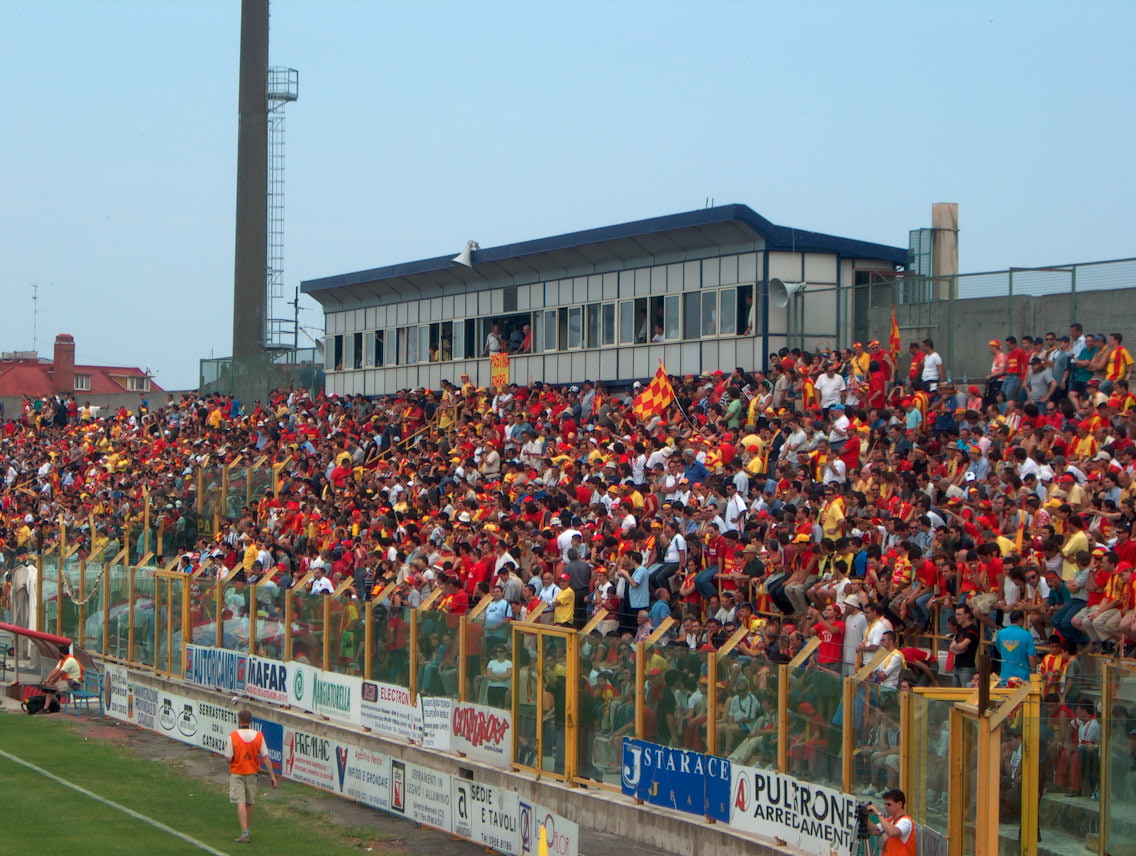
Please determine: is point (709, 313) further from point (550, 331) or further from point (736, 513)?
point (736, 513)

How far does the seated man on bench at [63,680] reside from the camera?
2767 cm

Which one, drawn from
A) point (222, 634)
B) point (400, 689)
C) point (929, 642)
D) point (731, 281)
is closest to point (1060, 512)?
point (929, 642)

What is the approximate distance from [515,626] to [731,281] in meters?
15.6

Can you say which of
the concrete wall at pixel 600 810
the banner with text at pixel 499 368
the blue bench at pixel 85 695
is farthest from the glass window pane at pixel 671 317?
the concrete wall at pixel 600 810

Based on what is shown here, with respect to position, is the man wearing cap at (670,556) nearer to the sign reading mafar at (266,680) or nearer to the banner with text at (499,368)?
the sign reading mafar at (266,680)

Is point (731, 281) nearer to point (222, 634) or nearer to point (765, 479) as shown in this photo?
point (765, 479)

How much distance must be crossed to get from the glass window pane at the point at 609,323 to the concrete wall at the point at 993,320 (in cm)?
858

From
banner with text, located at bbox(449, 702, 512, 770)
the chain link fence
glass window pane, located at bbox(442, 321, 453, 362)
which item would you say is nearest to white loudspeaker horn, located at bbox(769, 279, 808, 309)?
the chain link fence

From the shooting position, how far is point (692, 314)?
1268 inches

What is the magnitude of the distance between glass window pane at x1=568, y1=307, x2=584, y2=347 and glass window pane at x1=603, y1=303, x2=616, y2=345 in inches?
33.2

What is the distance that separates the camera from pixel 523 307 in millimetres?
37406

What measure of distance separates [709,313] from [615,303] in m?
3.49

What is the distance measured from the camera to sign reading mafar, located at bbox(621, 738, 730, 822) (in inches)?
560

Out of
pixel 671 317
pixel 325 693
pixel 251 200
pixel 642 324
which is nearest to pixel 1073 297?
pixel 671 317
